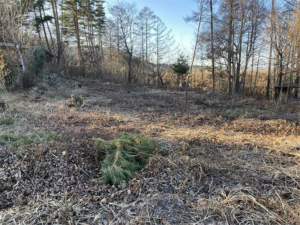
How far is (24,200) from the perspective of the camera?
2.33m

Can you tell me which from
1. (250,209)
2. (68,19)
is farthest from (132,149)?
(68,19)

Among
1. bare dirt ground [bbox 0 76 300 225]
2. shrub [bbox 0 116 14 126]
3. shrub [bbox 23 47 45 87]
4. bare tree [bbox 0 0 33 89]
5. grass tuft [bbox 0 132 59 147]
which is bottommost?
bare dirt ground [bbox 0 76 300 225]

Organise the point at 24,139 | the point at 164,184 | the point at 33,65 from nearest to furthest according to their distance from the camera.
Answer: the point at 164,184
the point at 24,139
the point at 33,65

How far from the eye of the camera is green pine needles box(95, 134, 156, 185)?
268cm

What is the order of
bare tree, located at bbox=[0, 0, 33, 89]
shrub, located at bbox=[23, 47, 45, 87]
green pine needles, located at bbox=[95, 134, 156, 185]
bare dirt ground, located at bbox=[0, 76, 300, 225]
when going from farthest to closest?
Result: shrub, located at bbox=[23, 47, 45, 87], bare tree, located at bbox=[0, 0, 33, 89], green pine needles, located at bbox=[95, 134, 156, 185], bare dirt ground, located at bbox=[0, 76, 300, 225]

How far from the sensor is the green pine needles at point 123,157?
268 cm

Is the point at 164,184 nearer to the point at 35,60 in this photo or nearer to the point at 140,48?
the point at 35,60

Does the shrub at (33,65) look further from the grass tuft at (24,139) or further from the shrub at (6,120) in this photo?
the grass tuft at (24,139)

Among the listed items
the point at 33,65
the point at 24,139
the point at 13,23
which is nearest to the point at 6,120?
the point at 24,139

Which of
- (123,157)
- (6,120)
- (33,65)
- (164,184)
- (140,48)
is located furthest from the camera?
(140,48)

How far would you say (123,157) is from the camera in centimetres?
307

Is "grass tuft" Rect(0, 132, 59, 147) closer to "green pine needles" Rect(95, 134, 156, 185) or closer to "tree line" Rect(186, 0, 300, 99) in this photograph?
"green pine needles" Rect(95, 134, 156, 185)

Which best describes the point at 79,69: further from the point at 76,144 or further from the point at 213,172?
the point at 213,172

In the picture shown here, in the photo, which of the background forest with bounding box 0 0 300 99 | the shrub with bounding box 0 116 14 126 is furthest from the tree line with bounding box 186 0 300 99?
the shrub with bounding box 0 116 14 126
